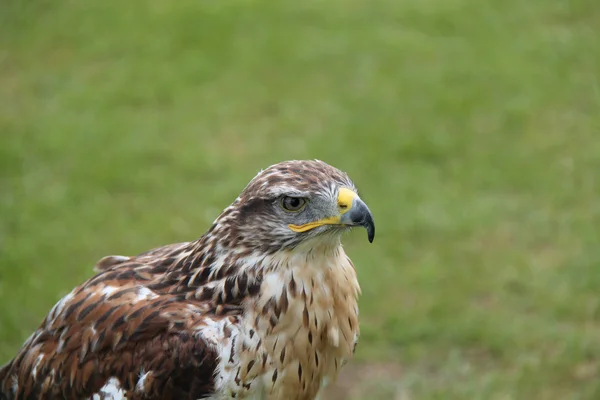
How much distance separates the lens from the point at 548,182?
287 inches

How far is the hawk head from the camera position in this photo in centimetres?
349

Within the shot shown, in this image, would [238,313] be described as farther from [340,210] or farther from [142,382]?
[340,210]

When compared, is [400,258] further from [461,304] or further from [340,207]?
[340,207]

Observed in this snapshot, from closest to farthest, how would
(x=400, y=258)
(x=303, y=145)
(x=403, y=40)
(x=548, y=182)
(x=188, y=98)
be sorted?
1. (x=400, y=258)
2. (x=548, y=182)
3. (x=303, y=145)
4. (x=188, y=98)
5. (x=403, y=40)

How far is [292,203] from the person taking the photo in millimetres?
3541

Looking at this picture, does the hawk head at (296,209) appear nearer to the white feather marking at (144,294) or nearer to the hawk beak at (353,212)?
the hawk beak at (353,212)

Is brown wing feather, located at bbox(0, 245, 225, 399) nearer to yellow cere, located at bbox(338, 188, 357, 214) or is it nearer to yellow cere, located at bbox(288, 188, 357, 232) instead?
yellow cere, located at bbox(288, 188, 357, 232)

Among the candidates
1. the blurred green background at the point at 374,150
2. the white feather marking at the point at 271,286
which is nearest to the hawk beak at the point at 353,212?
the white feather marking at the point at 271,286

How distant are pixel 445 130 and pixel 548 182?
1031 millimetres

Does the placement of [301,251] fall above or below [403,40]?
below

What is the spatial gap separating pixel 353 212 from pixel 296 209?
0.75 ft

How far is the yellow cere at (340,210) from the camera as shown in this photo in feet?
11.4

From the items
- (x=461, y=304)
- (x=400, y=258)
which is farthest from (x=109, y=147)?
(x=461, y=304)

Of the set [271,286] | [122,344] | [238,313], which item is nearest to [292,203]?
[271,286]
